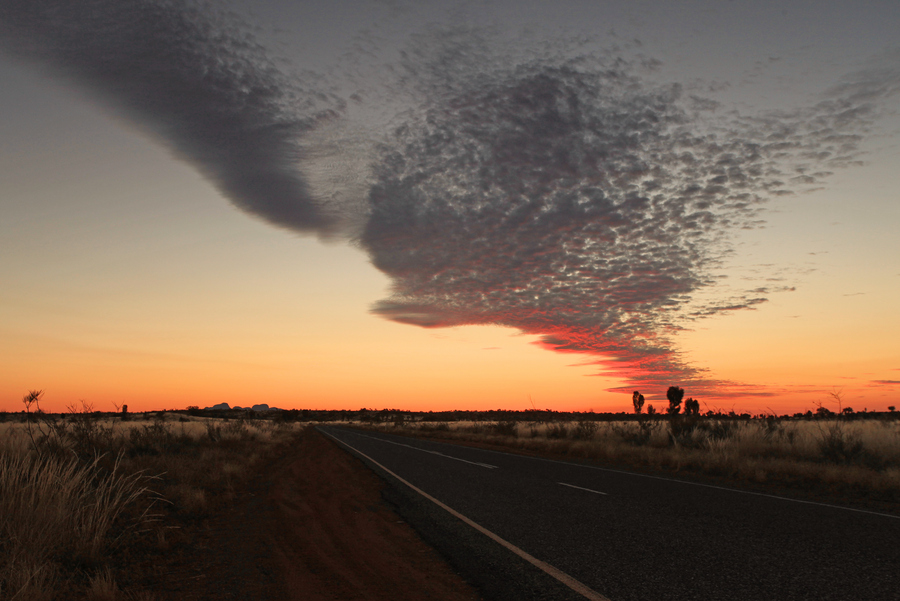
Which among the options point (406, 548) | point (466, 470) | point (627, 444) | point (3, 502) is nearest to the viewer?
point (3, 502)

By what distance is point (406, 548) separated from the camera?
7203mm

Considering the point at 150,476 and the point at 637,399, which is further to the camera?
the point at 637,399

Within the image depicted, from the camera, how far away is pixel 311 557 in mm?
6969

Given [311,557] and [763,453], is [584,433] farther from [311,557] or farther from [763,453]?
[311,557]

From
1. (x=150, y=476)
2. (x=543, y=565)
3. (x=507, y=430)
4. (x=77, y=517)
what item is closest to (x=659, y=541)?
(x=543, y=565)

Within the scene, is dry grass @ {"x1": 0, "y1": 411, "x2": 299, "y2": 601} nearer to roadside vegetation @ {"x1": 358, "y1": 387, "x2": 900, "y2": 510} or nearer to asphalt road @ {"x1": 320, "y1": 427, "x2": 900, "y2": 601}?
asphalt road @ {"x1": 320, "y1": 427, "x2": 900, "y2": 601}

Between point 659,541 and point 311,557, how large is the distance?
15.6ft

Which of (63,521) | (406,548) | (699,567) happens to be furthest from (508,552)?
(63,521)

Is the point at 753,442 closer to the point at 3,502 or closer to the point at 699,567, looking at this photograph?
the point at 699,567

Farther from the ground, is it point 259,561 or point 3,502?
point 3,502

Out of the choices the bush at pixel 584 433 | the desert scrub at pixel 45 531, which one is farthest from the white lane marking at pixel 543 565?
the bush at pixel 584 433

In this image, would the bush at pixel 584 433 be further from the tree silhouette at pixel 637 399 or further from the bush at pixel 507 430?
the tree silhouette at pixel 637 399

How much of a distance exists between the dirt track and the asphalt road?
18.3 inches

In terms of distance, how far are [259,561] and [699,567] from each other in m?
5.49
